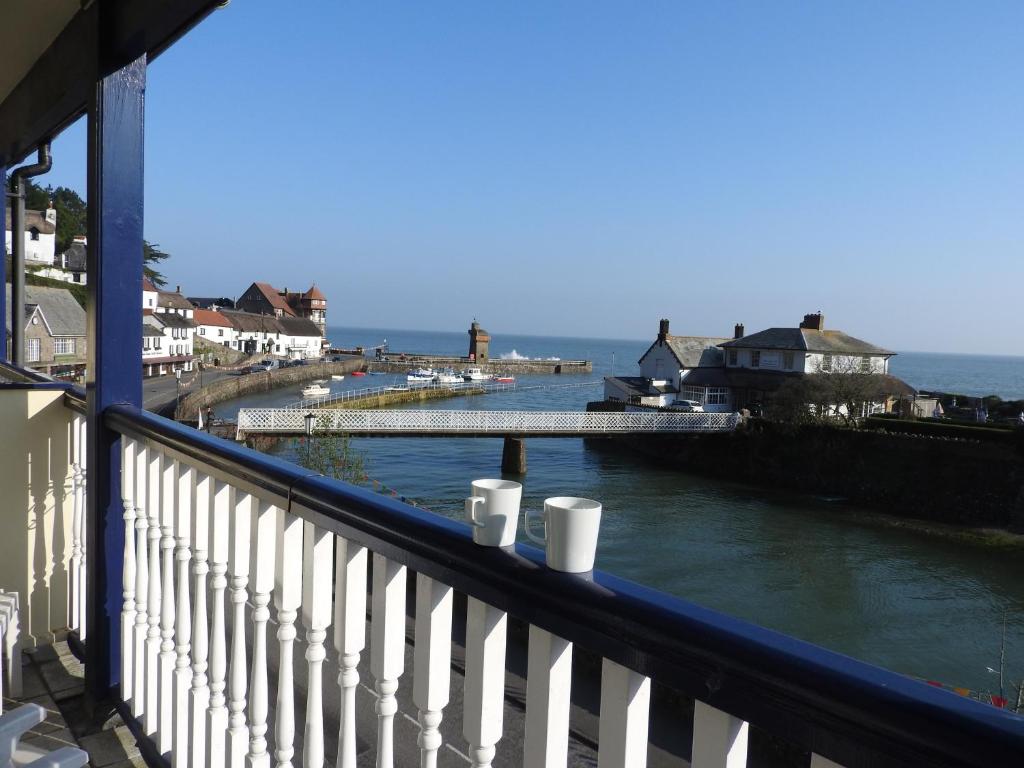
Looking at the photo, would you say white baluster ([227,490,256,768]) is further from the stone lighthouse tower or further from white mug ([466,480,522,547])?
the stone lighthouse tower

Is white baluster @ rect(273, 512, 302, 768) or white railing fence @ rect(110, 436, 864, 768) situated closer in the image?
white railing fence @ rect(110, 436, 864, 768)

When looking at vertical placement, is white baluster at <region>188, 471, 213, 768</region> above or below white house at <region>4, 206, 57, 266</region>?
below

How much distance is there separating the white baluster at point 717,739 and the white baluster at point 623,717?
64 millimetres

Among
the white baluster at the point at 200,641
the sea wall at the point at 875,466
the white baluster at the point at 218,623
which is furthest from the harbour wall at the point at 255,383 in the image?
the white baluster at the point at 218,623

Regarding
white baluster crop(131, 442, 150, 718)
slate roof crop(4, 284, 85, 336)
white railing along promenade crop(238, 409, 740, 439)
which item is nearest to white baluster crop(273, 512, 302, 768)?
white baluster crop(131, 442, 150, 718)

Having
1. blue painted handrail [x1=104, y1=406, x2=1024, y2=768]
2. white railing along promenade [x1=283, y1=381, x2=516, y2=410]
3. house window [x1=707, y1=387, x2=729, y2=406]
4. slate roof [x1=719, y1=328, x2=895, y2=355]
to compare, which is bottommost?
white railing along promenade [x1=283, y1=381, x2=516, y2=410]

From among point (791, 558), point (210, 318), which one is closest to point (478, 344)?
point (210, 318)

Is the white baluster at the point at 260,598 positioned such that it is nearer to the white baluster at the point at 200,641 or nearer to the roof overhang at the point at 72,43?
the white baluster at the point at 200,641

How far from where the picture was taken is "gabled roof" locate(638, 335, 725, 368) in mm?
36750

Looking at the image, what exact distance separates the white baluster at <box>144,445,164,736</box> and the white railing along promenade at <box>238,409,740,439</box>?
21.9 m

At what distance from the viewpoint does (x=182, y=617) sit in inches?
67.2

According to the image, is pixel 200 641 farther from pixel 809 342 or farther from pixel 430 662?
pixel 809 342

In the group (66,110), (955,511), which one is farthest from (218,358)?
(66,110)

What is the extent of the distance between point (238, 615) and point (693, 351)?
37.4 m
